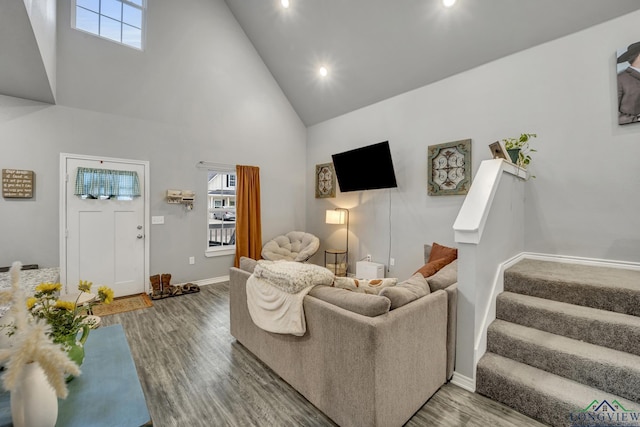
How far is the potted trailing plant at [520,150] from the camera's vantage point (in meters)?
2.84

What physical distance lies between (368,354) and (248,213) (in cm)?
407

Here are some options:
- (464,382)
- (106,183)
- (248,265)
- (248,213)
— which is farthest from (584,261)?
(106,183)

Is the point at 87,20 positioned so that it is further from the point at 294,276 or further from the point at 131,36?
the point at 294,276

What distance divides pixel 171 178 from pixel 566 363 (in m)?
5.05

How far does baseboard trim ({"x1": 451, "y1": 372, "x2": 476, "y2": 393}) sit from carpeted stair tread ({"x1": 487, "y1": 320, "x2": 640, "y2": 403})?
1.00 ft

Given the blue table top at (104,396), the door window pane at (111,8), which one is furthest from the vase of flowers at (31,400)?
the door window pane at (111,8)

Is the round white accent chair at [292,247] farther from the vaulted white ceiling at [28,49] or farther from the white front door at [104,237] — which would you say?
the vaulted white ceiling at [28,49]

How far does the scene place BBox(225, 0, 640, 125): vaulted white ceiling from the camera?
2.93 metres

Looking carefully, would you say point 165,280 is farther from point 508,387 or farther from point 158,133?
point 508,387

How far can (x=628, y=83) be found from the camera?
8.52 ft

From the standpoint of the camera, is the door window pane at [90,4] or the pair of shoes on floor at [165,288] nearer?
the door window pane at [90,4]

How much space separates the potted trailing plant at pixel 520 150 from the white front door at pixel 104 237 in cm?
484

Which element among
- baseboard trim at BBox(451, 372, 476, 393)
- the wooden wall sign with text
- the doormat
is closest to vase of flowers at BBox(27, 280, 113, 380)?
baseboard trim at BBox(451, 372, 476, 393)

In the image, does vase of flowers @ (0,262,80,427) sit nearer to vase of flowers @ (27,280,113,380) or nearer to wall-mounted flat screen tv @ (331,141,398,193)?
vase of flowers @ (27,280,113,380)
